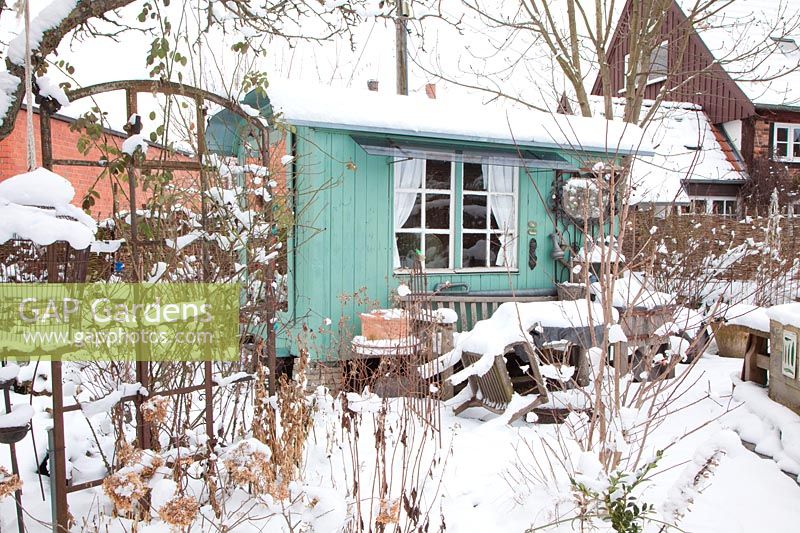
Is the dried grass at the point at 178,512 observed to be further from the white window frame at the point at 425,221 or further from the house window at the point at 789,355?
the white window frame at the point at 425,221

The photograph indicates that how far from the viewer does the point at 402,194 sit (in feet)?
21.8

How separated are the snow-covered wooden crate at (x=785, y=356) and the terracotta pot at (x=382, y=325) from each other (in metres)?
2.77

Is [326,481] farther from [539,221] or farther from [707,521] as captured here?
[539,221]

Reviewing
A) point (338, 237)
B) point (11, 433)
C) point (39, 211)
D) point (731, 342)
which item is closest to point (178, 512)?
point (11, 433)

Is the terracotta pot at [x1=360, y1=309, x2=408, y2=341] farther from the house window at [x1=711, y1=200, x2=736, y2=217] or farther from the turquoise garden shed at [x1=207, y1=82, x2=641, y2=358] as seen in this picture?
the house window at [x1=711, y1=200, x2=736, y2=217]

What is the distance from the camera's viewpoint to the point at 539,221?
7.43 meters

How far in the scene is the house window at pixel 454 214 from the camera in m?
6.66

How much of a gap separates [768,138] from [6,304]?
2072 cm

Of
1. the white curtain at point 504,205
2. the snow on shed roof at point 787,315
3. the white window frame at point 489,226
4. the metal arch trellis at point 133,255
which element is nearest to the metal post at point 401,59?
the white curtain at point 504,205

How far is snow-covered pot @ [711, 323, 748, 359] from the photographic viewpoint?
7.36 m

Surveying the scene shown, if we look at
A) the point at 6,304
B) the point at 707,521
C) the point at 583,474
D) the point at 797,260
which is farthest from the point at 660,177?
the point at 6,304

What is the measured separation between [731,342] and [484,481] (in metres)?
5.16

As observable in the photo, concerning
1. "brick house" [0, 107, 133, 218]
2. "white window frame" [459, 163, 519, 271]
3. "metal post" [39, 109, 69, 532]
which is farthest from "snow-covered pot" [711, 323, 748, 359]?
"brick house" [0, 107, 133, 218]

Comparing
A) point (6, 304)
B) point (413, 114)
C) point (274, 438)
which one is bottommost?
point (274, 438)
